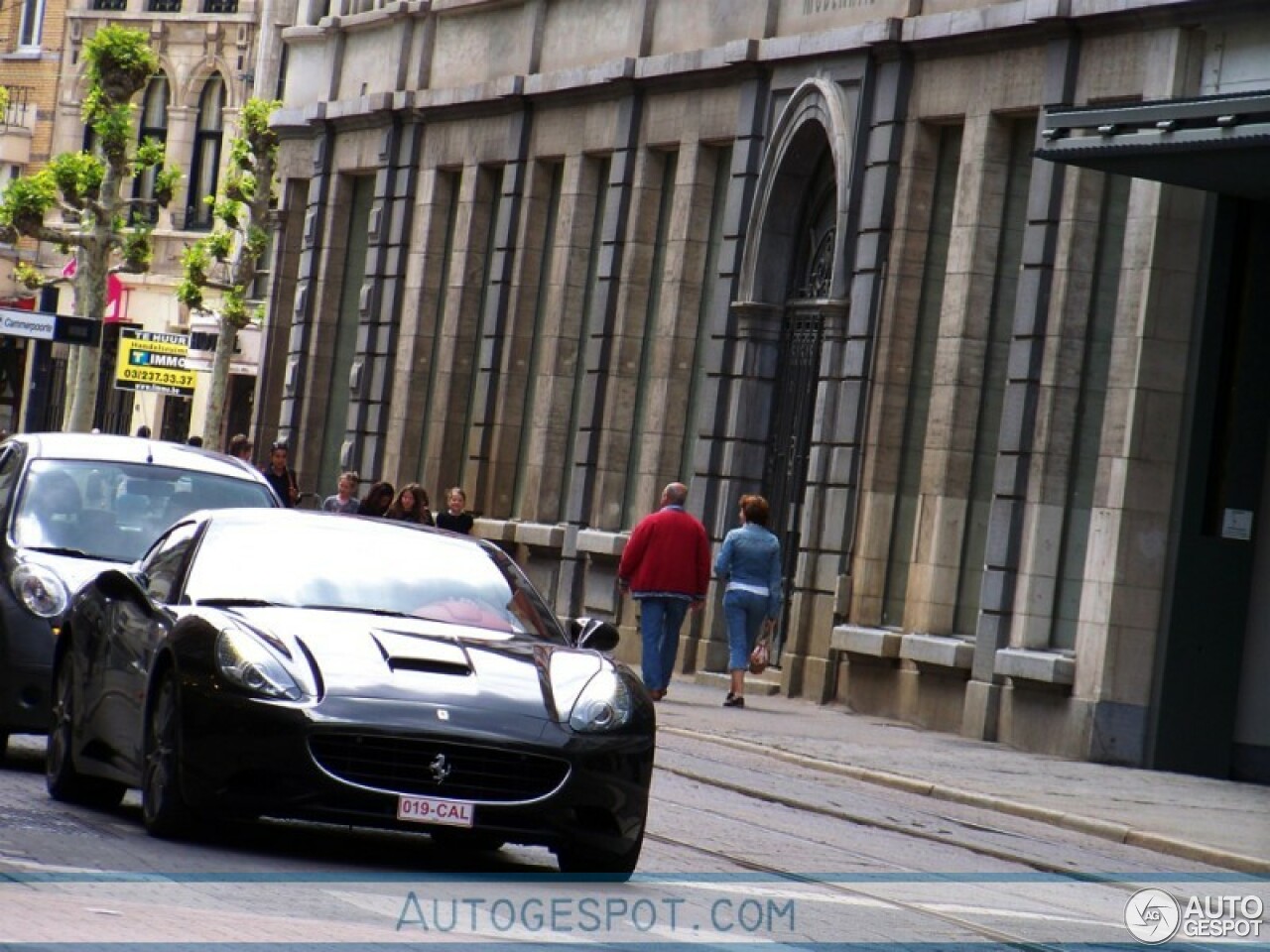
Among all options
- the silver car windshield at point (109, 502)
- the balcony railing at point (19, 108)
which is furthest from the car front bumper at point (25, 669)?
the balcony railing at point (19, 108)

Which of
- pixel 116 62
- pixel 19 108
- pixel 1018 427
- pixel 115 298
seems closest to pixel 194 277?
pixel 116 62

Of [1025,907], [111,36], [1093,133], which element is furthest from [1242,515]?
[111,36]

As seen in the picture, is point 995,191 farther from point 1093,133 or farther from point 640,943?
point 640,943

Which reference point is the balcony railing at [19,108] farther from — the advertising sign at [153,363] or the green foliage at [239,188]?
the advertising sign at [153,363]

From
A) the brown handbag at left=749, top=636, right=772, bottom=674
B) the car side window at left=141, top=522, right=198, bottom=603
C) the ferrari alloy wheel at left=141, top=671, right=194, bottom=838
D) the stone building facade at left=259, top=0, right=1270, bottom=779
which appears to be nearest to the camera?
the ferrari alloy wheel at left=141, top=671, right=194, bottom=838

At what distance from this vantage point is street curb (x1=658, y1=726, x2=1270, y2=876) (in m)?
16.2

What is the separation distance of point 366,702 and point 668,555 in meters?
15.1

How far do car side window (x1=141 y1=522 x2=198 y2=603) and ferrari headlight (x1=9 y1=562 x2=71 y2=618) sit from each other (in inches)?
59.8

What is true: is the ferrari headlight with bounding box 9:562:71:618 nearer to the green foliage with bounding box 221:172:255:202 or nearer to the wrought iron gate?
the wrought iron gate

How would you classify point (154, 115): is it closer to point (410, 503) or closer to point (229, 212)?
point (229, 212)

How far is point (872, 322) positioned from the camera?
28328mm

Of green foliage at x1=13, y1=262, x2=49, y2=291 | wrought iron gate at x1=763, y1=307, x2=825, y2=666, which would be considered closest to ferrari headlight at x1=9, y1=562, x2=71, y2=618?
wrought iron gate at x1=763, y1=307, x2=825, y2=666

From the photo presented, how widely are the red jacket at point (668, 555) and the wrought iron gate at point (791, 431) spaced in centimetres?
357

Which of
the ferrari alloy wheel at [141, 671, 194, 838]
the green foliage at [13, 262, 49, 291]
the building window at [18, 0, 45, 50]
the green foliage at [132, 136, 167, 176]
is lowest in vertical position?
the ferrari alloy wheel at [141, 671, 194, 838]
